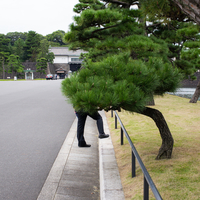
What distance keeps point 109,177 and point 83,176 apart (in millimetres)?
666

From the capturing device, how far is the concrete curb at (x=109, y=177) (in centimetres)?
285

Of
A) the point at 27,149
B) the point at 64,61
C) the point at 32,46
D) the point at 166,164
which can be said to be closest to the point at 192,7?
the point at 166,164

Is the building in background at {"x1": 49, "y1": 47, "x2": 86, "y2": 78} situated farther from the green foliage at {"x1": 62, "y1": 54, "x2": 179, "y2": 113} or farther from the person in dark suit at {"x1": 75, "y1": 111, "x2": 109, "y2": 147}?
the green foliage at {"x1": 62, "y1": 54, "x2": 179, "y2": 113}

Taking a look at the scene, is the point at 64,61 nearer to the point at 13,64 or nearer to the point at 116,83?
the point at 13,64

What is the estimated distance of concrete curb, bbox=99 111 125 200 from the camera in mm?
2846

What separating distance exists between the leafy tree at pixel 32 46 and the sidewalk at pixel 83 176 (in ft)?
195

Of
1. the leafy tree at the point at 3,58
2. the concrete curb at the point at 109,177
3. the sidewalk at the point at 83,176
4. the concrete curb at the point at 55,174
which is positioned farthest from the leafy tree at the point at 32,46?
the concrete curb at the point at 109,177

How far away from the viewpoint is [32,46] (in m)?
61.9

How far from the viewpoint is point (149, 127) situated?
7121 millimetres

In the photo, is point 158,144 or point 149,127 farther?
point 149,127

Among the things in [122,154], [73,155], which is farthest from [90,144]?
[122,154]

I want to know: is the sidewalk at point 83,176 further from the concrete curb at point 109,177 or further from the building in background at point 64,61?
the building in background at point 64,61

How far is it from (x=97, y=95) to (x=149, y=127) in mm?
4874

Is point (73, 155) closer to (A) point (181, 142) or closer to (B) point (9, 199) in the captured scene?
(B) point (9, 199)
